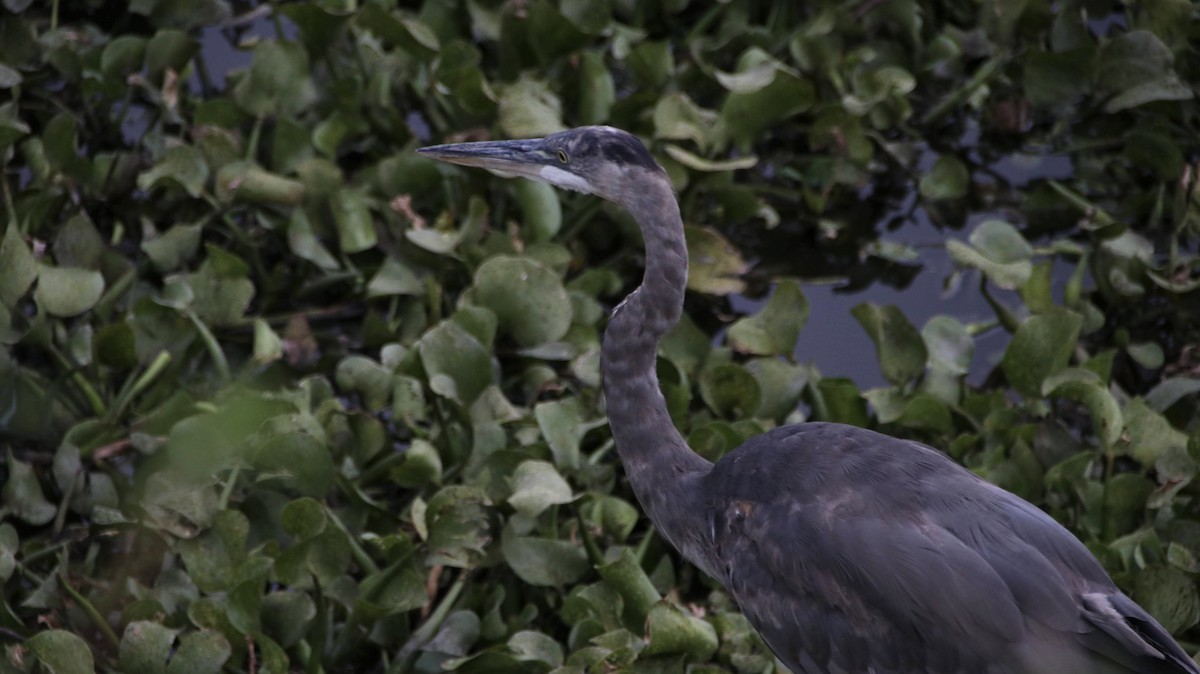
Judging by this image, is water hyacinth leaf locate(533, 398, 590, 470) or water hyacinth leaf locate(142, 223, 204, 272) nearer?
water hyacinth leaf locate(533, 398, 590, 470)

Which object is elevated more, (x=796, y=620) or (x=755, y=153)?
(x=796, y=620)

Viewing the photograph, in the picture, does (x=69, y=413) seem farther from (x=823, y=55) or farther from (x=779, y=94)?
(x=823, y=55)

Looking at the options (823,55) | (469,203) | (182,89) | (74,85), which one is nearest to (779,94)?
(823,55)

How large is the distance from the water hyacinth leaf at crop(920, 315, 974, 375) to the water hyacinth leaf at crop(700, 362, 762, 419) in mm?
432

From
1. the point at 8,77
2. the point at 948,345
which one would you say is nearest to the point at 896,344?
the point at 948,345

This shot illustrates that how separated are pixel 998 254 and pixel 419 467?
1608 millimetres

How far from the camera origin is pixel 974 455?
3.40 meters

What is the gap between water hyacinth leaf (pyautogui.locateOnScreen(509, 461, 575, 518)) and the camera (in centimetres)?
303

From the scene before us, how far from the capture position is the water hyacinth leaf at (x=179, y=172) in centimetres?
388

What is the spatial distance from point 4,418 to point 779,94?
2145 millimetres

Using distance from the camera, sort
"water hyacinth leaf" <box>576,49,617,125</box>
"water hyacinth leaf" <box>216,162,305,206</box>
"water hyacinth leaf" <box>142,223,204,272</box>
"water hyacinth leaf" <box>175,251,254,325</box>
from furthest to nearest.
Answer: "water hyacinth leaf" <box>576,49,617,125</box>
"water hyacinth leaf" <box>216,162,305,206</box>
"water hyacinth leaf" <box>142,223,204,272</box>
"water hyacinth leaf" <box>175,251,254,325</box>

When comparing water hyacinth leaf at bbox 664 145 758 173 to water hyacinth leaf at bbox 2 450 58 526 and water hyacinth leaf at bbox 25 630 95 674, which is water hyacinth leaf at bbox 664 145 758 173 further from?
water hyacinth leaf at bbox 25 630 95 674

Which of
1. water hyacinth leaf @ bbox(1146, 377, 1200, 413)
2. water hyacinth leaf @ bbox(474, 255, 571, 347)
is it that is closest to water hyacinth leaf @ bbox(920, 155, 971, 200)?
water hyacinth leaf @ bbox(1146, 377, 1200, 413)

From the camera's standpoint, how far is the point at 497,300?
358cm
